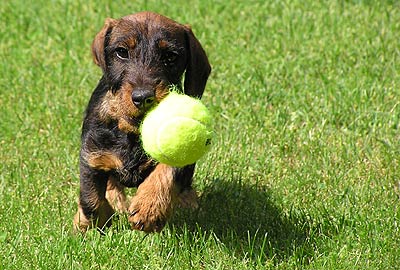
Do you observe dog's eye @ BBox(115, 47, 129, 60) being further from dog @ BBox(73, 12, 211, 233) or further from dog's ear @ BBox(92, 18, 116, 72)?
dog's ear @ BBox(92, 18, 116, 72)

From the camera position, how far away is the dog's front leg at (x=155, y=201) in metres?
4.55

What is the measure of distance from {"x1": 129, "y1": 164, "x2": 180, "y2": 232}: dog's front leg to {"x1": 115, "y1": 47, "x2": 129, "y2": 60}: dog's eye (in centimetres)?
68

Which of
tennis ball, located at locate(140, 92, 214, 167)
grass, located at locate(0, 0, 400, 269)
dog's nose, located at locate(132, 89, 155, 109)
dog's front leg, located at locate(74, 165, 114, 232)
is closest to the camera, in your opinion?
tennis ball, located at locate(140, 92, 214, 167)

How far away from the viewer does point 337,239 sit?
484 centimetres

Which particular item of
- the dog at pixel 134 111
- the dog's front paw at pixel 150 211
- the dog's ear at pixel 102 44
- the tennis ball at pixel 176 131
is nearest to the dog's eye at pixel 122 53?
the dog at pixel 134 111

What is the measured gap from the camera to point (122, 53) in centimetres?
480

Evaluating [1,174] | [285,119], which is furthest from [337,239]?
[1,174]

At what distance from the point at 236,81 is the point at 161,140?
10.4 feet

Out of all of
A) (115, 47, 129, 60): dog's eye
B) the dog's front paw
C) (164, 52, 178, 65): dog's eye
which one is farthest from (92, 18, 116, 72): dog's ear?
the dog's front paw

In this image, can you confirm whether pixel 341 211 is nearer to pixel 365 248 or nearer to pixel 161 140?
pixel 365 248

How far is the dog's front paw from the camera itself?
454 cm

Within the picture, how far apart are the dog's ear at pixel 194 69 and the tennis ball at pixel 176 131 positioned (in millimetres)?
681

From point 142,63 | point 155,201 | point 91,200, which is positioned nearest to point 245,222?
point 155,201

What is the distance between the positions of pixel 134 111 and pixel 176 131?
34 cm
